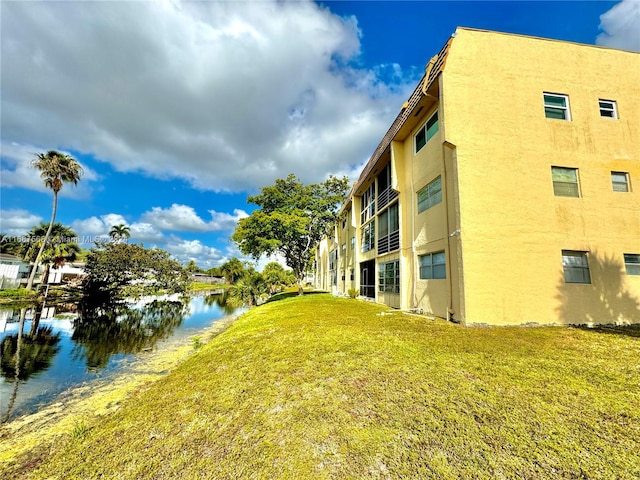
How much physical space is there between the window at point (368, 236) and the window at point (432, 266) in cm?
714

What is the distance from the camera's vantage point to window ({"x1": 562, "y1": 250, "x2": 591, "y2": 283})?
10016 mm

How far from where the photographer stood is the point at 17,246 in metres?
48.2

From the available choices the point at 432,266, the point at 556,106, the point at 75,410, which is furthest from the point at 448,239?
the point at 75,410

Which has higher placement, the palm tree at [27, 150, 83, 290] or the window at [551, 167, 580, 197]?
the palm tree at [27, 150, 83, 290]

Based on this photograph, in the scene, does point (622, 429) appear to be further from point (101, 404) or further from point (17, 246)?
point (17, 246)

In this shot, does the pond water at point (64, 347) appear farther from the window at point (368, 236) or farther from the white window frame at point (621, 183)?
the white window frame at point (621, 183)

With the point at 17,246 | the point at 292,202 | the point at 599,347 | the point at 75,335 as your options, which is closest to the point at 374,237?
the point at 292,202

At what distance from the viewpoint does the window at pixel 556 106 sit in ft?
36.9

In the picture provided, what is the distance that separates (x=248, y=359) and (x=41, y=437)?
3824 millimetres

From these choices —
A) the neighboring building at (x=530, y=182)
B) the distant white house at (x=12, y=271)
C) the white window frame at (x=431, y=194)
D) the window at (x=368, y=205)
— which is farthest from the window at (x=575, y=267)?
the distant white house at (x=12, y=271)

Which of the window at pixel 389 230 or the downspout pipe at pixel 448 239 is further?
the window at pixel 389 230

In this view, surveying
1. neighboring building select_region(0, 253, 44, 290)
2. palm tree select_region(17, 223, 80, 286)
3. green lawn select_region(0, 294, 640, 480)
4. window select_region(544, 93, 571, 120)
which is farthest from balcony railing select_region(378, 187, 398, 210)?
neighboring building select_region(0, 253, 44, 290)

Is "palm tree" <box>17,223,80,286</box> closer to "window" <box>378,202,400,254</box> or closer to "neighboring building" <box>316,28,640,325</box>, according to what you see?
"window" <box>378,202,400,254</box>

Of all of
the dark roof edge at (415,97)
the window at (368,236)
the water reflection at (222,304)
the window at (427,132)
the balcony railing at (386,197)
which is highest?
the dark roof edge at (415,97)
